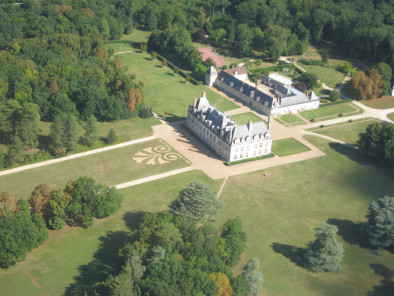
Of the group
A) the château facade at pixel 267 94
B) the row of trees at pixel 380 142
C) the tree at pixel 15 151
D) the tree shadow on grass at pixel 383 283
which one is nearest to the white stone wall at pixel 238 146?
the château facade at pixel 267 94

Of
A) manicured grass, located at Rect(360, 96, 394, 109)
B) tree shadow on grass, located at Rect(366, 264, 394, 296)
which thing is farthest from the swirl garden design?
manicured grass, located at Rect(360, 96, 394, 109)

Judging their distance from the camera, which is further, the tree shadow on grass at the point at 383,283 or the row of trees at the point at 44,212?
the row of trees at the point at 44,212

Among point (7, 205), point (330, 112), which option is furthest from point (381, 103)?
point (7, 205)

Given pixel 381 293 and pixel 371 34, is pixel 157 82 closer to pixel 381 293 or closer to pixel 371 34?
pixel 371 34

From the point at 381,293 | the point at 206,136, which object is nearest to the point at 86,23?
the point at 206,136

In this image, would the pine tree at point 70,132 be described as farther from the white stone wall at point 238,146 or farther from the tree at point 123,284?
the tree at point 123,284

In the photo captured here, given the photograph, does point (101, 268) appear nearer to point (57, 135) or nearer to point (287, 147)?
point (57, 135)

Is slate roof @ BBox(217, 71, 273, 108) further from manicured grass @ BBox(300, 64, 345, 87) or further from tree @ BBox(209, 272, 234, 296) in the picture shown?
tree @ BBox(209, 272, 234, 296)
